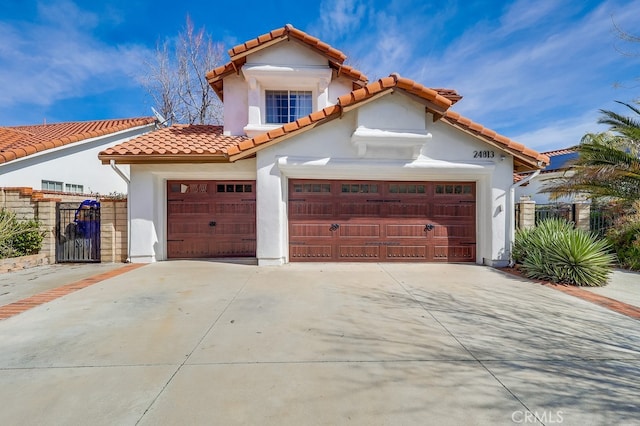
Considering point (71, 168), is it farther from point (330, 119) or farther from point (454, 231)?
point (454, 231)

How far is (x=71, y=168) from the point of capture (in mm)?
14109

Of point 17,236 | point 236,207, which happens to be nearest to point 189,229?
point 236,207

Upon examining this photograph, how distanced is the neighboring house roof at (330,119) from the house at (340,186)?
29 mm

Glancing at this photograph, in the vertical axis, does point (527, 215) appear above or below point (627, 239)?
above

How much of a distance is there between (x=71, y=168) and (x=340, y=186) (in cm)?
1379

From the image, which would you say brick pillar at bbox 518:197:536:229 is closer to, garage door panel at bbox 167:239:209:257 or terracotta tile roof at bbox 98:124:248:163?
terracotta tile roof at bbox 98:124:248:163

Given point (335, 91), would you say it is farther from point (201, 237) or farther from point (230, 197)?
point (201, 237)

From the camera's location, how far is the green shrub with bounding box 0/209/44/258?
8.02 m

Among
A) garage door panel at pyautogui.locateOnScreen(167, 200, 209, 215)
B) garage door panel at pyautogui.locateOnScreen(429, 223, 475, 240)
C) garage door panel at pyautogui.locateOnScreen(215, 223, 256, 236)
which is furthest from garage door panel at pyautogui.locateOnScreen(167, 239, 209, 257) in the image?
garage door panel at pyautogui.locateOnScreen(429, 223, 475, 240)

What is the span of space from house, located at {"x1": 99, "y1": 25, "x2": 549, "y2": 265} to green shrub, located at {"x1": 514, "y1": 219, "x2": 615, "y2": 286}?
3.58 feet

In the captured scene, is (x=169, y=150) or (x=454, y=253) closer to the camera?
(x=169, y=150)
